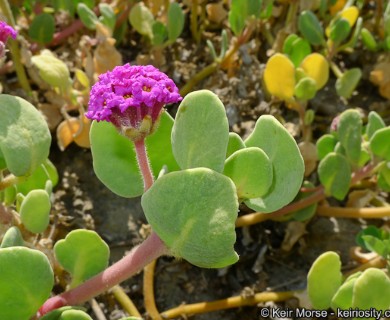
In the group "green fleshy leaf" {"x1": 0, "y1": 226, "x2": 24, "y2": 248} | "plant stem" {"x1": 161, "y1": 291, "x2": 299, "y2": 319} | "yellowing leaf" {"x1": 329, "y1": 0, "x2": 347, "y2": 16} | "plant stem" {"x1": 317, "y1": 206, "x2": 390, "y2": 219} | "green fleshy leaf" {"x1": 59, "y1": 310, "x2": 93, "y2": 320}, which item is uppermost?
Result: "green fleshy leaf" {"x1": 0, "y1": 226, "x2": 24, "y2": 248}

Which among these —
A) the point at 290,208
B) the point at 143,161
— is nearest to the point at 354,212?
the point at 290,208

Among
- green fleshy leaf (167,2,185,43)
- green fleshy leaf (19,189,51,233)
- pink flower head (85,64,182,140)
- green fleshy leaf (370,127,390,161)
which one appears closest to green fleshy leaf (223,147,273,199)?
pink flower head (85,64,182,140)

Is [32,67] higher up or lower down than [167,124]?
lower down

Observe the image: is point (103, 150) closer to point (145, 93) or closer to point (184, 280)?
point (145, 93)

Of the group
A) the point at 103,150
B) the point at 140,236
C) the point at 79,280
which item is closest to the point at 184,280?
the point at 140,236

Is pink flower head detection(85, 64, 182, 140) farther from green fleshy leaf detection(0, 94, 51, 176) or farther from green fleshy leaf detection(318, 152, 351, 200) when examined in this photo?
green fleshy leaf detection(318, 152, 351, 200)

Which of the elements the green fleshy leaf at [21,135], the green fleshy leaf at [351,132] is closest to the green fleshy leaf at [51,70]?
the green fleshy leaf at [21,135]
